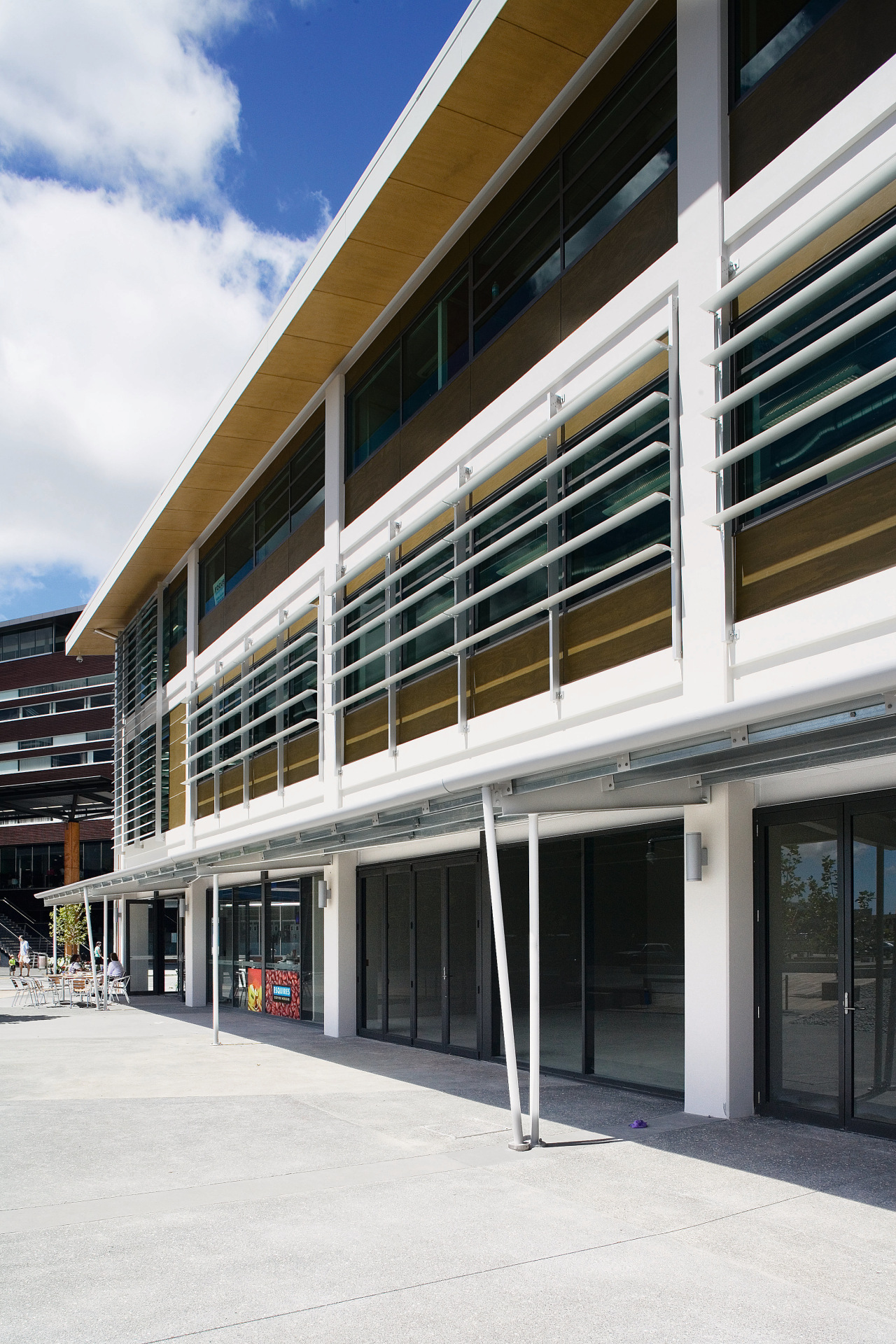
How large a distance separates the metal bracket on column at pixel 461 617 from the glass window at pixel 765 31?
5.28 meters

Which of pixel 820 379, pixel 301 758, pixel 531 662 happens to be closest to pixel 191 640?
pixel 301 758

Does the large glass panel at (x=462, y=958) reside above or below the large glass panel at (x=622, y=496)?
below

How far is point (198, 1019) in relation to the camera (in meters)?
23.1

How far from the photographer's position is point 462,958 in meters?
15.4

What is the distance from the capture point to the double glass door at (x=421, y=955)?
15.3 m

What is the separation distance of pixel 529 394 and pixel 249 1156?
324 inches

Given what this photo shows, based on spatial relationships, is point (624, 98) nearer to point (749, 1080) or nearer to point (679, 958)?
point (679, 958)

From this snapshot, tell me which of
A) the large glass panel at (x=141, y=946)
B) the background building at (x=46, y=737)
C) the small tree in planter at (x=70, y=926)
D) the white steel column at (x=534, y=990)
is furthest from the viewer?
the background building at (x=46, y=737)

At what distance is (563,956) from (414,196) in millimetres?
9250

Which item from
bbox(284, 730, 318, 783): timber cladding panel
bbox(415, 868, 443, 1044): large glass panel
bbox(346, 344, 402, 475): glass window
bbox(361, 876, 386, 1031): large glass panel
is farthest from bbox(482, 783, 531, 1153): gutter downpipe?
bbox(284, 730, 318, 783): timber cladding panel

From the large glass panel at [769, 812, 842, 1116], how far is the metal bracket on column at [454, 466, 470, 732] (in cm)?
449

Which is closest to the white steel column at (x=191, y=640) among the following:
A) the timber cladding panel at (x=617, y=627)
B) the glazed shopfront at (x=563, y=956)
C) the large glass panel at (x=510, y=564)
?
the glazed shopfront at (x=563, y=956)

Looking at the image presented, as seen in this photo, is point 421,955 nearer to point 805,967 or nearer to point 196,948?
point 805,967

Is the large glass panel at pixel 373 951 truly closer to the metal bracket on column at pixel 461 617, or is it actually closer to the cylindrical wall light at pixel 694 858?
the metal bracket on column at pixel 461 617
